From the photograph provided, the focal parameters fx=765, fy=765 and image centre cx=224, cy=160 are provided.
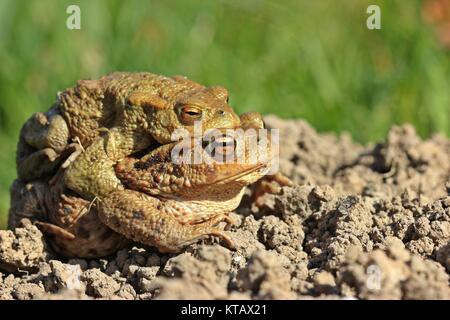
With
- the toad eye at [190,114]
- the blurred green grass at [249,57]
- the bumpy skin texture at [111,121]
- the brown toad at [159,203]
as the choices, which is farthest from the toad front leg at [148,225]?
the blurred green grass at [249,57]

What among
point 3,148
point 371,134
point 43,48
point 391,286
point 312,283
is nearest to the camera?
point 391,286

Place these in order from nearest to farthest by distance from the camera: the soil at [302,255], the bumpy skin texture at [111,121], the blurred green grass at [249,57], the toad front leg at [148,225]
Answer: the soil at [302,255] < the toad front leg at [148,225] < the bumpy skin texture at [111,121] < the blurred green grass at [249,57]

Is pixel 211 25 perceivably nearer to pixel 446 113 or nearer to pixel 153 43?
pixel 153 43

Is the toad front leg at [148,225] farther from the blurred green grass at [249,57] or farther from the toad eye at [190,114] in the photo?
the blurred green grass at [249,57]

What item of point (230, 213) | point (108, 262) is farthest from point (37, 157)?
point (230, 213)

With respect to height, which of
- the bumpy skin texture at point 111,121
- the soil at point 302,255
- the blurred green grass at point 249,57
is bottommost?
the soil at point 302,255

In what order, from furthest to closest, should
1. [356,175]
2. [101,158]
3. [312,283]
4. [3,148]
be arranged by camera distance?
[3,148] → [356,175] → [101,158] → [312,283]

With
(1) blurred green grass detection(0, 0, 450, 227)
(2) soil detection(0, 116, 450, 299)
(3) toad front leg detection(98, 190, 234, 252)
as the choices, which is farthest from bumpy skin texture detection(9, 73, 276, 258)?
(1) blurred green grass detection(0, 0, 450, 227)
